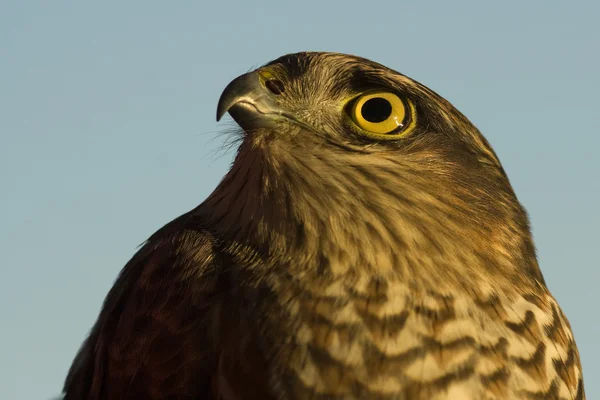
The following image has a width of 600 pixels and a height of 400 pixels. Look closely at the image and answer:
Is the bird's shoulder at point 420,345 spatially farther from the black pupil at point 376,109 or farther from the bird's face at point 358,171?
the black pupil at point 376,109

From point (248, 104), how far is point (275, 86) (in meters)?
0.26

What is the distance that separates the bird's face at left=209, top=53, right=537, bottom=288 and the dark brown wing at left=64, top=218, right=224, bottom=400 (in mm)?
327

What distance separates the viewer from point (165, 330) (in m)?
4.21

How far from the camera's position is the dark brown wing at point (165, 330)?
4.11 metres

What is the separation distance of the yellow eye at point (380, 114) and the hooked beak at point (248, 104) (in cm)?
41

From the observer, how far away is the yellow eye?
186 inches

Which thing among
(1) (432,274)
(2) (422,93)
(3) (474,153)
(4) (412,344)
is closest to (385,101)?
(2) (422,93)

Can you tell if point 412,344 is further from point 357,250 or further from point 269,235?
point 269,235

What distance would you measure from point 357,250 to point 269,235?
43cm

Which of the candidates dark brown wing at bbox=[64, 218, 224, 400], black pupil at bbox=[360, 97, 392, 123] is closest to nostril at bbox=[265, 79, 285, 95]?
black pupil at bbox=[360, 97, 392, 123]

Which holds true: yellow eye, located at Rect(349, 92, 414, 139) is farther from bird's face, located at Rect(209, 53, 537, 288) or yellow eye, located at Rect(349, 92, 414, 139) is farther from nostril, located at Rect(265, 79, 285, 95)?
nostril, located at Rect(265, 79, 285, 95)

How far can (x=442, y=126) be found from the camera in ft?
16.2

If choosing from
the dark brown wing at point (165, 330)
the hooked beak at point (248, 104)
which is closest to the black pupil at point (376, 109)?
the hooked beak at point (248, 104)

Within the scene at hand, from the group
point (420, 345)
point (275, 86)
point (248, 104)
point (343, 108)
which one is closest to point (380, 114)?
point (343, 108)
